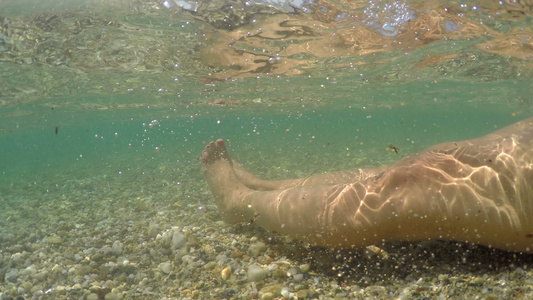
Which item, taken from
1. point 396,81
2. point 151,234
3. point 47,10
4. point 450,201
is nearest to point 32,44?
point 47,10

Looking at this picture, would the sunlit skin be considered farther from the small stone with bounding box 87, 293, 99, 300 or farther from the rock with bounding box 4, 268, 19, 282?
the rock with bounding box 4, 268, 19, 282

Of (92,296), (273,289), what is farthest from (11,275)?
(273,289)

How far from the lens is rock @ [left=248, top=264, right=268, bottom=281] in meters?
3.91

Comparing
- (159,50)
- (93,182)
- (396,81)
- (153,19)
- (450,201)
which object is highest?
(153,19)

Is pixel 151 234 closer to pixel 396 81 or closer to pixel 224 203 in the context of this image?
pixel 224 203

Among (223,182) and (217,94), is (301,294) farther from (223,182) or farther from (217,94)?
(217,94)

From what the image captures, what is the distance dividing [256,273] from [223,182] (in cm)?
294

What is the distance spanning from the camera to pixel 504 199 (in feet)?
10.6

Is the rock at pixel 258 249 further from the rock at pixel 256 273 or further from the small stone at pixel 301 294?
the small stone at pixel 301 294

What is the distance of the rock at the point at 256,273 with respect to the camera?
3.91m

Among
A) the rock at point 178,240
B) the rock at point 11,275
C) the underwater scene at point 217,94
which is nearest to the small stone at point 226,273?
the underwater scene at point 217,94

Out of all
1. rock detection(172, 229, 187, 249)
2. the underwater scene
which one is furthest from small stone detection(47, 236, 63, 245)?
rock detection(172, 229, 187, 249)

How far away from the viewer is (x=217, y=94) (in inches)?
883

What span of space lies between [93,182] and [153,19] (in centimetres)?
801
